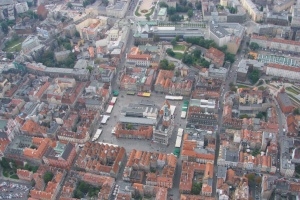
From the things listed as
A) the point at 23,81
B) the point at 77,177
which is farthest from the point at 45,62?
the point at 77,177

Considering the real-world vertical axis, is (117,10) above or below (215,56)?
above

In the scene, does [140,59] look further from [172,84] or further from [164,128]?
[164,128]

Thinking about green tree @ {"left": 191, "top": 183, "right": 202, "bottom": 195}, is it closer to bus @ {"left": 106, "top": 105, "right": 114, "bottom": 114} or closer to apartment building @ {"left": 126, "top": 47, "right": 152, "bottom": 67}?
bus @ {"left": 106, "top": 105, "right": 114, "bottom": 114}

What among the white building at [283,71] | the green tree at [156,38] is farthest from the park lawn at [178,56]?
the white building at [283,71]

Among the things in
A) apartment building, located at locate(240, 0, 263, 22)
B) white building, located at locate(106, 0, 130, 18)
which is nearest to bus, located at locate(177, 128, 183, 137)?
apartment building, located at locate(240, 0, 263, 22)

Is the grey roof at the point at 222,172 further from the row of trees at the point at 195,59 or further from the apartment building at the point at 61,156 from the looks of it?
the row of trees at the point at 195,59

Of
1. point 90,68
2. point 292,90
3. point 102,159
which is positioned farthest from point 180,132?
point 90,68
